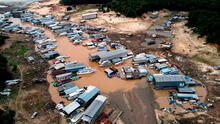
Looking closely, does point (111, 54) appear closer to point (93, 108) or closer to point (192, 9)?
point (93, 108)

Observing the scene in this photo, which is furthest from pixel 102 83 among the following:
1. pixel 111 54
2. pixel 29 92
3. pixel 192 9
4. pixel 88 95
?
pixel 192 9

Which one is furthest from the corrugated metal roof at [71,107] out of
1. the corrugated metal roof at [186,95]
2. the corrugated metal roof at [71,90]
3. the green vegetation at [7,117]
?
the corrugated metal roof at [186,95]

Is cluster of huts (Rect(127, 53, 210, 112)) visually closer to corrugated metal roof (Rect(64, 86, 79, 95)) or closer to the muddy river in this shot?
the muddy river

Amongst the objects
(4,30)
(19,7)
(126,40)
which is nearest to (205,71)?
(126,40)

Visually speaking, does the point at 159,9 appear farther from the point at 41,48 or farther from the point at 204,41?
the point at 41,48

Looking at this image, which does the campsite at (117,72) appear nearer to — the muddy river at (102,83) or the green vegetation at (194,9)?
the muddy river at (102,83)

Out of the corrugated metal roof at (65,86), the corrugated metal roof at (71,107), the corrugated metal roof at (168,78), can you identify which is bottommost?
the corrugated metal roof at (71,107)

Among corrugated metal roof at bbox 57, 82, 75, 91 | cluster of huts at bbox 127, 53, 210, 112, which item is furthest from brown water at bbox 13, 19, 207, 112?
cluster of huts at bbox 127, 53, 210, 112
